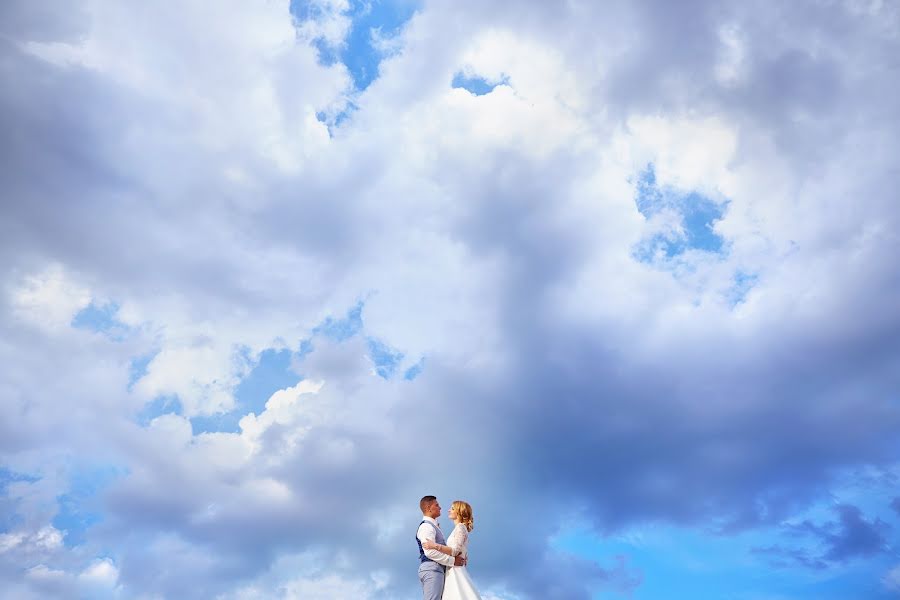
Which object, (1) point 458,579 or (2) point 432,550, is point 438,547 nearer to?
(2) point 432,550

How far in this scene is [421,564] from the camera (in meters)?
21.2

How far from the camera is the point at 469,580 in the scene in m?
21.3

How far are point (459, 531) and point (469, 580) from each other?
5.45 ft

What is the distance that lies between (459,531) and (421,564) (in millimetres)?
1574

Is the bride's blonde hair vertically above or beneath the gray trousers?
above

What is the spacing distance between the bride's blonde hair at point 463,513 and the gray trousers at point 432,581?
1534mm

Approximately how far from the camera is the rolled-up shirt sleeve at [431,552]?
20.5 metres

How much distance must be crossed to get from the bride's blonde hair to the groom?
1.97 feet

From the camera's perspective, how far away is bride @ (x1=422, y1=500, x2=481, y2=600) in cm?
2088

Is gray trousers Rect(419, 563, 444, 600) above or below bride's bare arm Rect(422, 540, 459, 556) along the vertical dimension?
below

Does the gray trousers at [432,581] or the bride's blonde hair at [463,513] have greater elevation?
the bride's blonde hair at [463,513]

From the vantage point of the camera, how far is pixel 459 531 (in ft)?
68.7

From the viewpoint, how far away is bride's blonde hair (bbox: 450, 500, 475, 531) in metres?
20.9

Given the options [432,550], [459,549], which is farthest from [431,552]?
[459,549]
